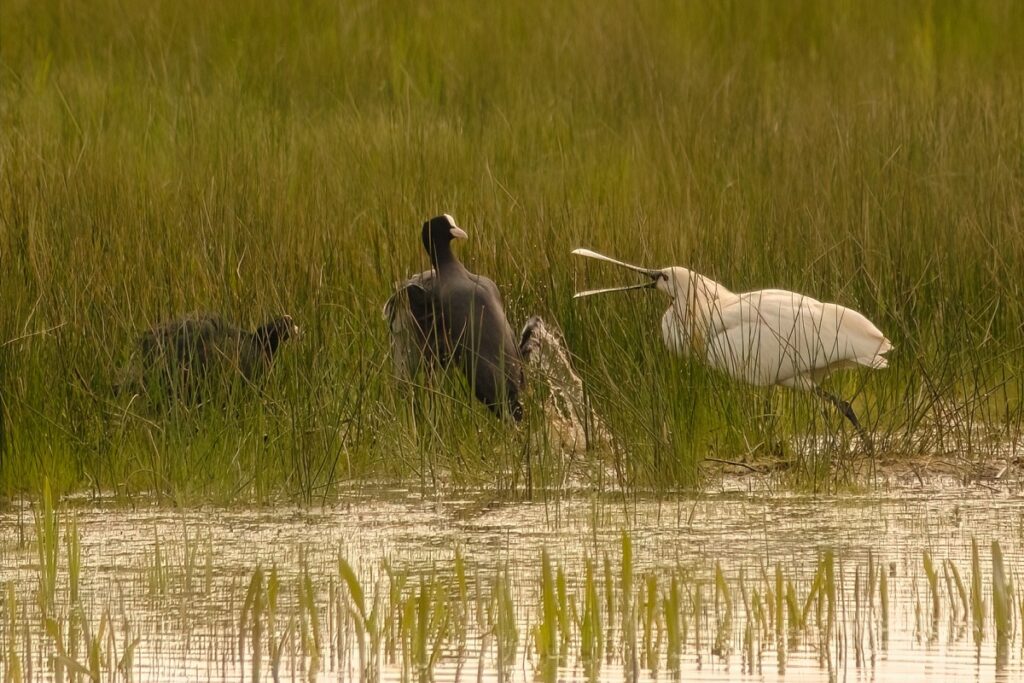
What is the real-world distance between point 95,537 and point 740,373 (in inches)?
88.9

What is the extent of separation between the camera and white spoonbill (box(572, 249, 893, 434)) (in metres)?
6.11

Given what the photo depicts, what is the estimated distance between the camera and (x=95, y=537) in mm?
4938

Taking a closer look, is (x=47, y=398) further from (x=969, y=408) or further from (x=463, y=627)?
(x=969, y=408)

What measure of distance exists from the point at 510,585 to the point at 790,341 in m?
2.11

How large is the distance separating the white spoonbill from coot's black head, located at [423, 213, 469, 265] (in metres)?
1.00

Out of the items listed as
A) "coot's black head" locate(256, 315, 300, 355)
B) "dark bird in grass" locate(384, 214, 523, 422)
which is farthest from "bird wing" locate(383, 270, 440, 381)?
Result: "coot's black head" locate(256, 315, 300, 355)

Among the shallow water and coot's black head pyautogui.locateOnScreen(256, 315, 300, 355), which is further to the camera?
coot's black head pyautogui.locateOnScreen(256, 315, 300, 355)

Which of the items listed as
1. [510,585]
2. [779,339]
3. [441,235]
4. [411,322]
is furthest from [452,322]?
[510,585]

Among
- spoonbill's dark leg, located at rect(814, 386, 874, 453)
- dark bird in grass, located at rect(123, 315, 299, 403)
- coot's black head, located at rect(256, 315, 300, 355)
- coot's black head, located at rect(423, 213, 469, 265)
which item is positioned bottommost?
spoonbill's dark leg, located at rect(814, 386, 874, 453)

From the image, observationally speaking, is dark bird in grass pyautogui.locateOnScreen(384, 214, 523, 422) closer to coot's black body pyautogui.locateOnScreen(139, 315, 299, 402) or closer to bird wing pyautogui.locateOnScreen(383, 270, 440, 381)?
bird wing pyautogui.locateOnScreen(383, 270, 440, 381)

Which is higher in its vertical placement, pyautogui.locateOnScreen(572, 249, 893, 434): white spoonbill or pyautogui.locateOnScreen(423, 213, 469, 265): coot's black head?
pyautogui.locateOnScreen(423, 213, 469, 265): coot's black head

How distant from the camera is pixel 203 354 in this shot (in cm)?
637

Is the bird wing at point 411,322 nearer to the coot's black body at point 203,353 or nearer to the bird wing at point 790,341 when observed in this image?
the coot's black body at point 203,353

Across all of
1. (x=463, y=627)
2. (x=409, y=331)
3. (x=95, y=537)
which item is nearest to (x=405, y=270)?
(x=409, y=331)
